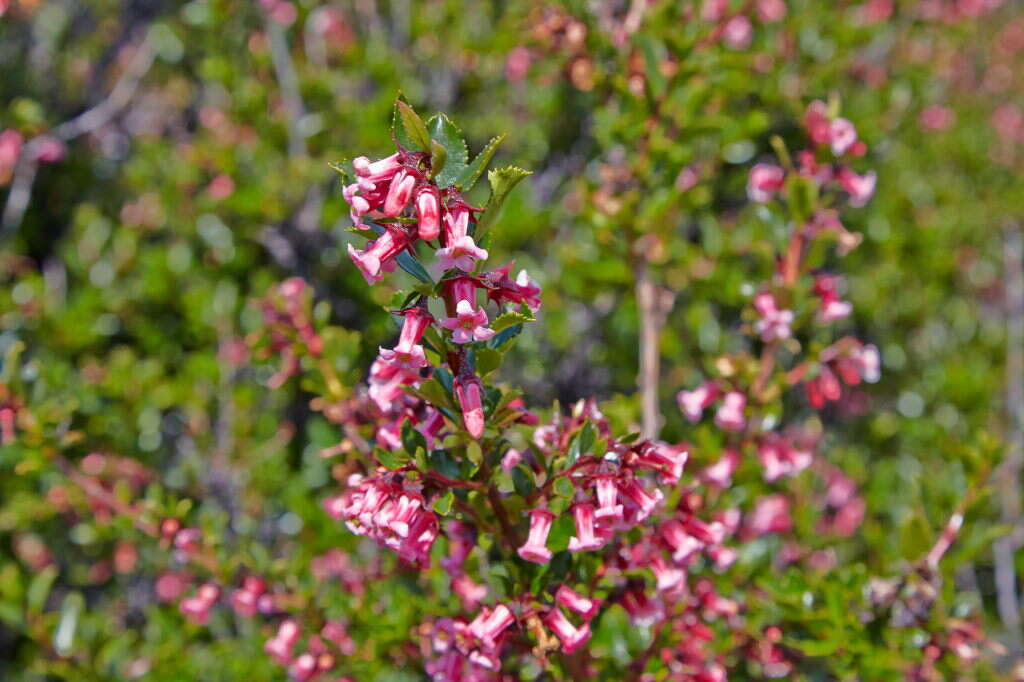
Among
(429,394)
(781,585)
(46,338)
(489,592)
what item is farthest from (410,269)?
(46,338)

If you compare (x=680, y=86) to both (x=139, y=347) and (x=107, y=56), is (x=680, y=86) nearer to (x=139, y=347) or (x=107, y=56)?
(x=139, y=347)

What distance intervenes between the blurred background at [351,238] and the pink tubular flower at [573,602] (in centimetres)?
58

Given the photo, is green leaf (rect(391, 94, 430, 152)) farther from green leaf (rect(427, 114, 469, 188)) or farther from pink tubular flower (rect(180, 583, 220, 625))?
pink tubular flower (rect(180, 583, 220, 625))

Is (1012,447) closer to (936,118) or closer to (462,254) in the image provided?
(462,254)

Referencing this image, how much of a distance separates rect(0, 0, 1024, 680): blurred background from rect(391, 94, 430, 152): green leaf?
0.87 m

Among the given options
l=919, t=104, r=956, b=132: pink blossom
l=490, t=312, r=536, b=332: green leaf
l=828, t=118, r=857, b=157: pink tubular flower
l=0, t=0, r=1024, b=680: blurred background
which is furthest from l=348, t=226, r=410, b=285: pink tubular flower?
l=919, t=104, r=956, b=132: pink blossom

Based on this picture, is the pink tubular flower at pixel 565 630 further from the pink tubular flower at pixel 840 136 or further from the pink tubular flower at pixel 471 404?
the pink tubular flower at pixel 840 136

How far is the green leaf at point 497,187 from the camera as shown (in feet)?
2.82

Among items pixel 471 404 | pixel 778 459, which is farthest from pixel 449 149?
pixel 778 459

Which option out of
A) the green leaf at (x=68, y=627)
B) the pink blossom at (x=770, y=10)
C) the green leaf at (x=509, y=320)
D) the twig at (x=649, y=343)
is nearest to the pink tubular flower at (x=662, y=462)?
the green leaf at (x=509, y=320)

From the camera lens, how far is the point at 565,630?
3.56 ft

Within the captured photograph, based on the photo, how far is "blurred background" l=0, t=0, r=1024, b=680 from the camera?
1877 mm

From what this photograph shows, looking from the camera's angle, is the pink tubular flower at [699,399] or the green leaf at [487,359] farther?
the pink tubular flower at [699,399]

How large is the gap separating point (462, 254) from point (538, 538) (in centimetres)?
37
